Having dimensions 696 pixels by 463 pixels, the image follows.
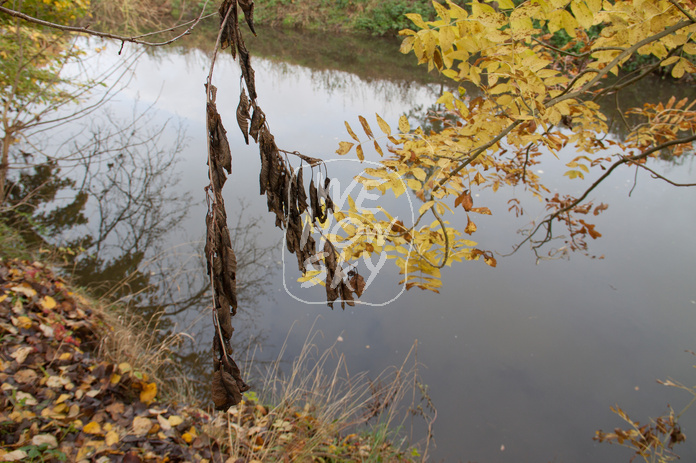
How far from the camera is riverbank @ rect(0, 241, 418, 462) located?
77.3 inches

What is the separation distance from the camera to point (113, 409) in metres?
2.29

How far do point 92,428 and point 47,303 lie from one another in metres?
1.35

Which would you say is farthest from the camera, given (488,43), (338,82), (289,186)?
(338,82)

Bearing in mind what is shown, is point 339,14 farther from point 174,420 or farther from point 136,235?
point 174,420

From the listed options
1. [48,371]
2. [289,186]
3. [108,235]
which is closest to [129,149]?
[108,235]

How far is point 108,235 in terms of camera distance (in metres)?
4.81

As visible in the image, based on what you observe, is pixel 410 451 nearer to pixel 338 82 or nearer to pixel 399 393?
Answer: pixel 399 393

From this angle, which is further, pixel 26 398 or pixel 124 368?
pixel 124 368

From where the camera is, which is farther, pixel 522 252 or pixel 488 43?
pixel 522 252

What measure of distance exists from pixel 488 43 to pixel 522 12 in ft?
0.45

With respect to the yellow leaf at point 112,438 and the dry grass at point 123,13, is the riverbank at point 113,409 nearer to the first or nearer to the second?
the yellow leaf at point 112,438

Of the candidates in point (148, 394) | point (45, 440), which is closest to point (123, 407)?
point (148, 394)

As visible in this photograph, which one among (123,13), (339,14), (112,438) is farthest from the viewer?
(339,14)

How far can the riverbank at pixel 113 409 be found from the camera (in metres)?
1.96
